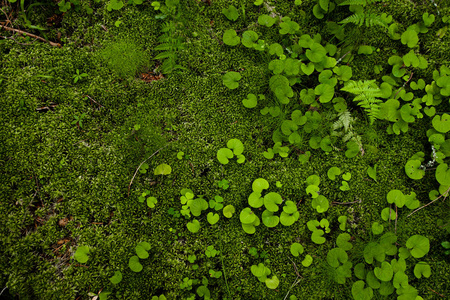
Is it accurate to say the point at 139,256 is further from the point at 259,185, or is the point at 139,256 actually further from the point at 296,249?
the point at 296,249

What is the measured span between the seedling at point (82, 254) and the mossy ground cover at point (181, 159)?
0.06m

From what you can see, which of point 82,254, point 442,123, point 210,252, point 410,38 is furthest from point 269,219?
point 410,38

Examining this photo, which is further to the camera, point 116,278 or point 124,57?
point 124,57

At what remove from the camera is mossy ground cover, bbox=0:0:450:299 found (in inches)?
94.6

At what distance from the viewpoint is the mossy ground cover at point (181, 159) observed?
94.6 inches

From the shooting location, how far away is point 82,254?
7.58ft

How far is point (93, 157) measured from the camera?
265 cm

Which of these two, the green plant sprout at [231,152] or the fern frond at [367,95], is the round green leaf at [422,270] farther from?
the green plant sprout at [231,152]

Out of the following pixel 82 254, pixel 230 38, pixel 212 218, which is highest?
pixel 230 38

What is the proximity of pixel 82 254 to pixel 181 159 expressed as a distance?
1.28m

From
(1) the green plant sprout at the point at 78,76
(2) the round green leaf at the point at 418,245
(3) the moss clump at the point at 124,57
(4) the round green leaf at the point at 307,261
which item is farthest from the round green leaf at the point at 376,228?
(1) the green plant sprout at the point at 78,76

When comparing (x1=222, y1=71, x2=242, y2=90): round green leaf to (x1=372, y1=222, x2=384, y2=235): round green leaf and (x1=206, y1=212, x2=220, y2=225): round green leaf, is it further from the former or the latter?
(x1=372, y1=222, x2=384, y2=235): round green leaf

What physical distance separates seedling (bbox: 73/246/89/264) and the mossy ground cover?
0.06m

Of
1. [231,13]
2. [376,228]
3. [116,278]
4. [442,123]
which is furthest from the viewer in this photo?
[231,13]
